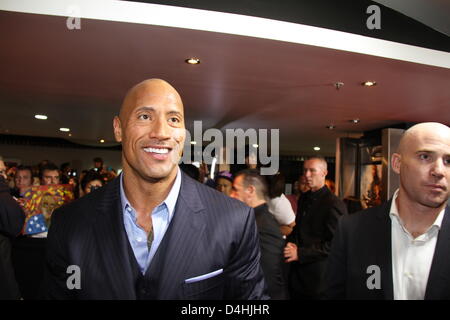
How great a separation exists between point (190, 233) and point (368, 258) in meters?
0.72

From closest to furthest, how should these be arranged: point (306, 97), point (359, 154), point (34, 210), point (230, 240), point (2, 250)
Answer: point (230, 240), point (2, 250), point (34, 210), point (306, 97), point (359, 154)

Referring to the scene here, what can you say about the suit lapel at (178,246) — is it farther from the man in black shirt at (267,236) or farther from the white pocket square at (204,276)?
the man in black shirt at (267,236)

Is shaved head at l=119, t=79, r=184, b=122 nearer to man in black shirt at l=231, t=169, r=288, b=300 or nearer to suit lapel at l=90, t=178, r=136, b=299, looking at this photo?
suit lapel at l=90, t=178, r=136, b=299

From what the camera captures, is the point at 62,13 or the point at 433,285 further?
the point at 62,13

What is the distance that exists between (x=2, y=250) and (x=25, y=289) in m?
0.71

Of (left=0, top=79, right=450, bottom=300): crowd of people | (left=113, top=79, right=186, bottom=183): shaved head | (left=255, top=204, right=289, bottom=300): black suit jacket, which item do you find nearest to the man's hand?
(left=255, top=204, right=289, bottom=300): black suit jacket

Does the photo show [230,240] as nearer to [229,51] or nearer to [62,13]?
[62,13]

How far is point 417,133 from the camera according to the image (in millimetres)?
1417

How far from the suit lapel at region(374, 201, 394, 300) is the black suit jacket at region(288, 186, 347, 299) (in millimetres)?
1522

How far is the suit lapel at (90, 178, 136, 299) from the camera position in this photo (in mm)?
1049

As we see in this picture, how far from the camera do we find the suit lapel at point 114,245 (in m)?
1.05

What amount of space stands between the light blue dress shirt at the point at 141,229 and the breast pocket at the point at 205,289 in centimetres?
15

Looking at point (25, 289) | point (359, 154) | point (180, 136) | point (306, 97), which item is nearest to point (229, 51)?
point (306, 97)

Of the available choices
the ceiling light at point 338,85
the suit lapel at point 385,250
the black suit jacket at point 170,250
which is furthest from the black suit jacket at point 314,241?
the black suit jacket at point 170,250
